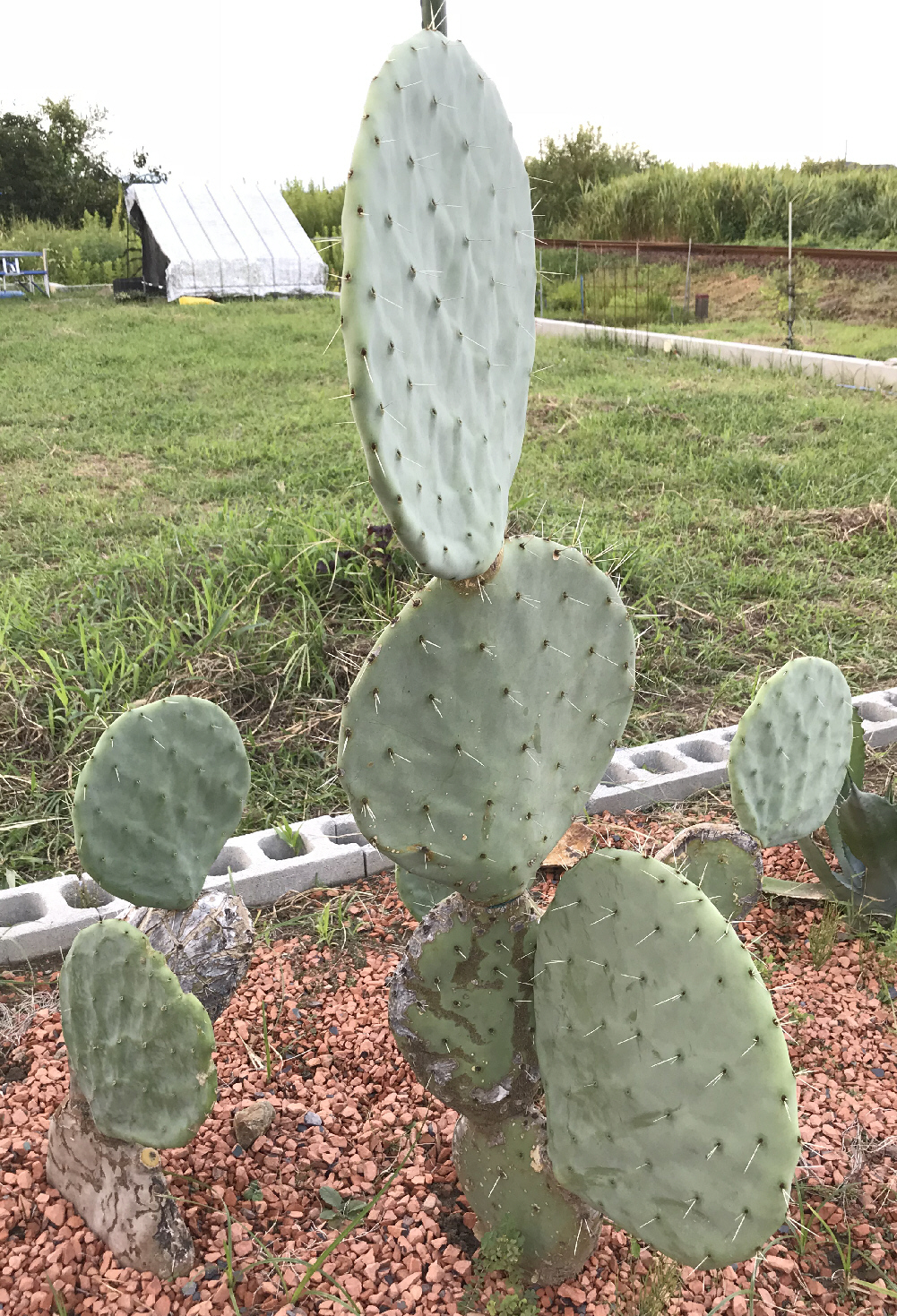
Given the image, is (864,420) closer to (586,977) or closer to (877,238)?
(586,977)

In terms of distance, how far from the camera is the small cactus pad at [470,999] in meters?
1.33

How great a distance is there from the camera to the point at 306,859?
2213 millimetres

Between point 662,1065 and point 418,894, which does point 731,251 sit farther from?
point 662,1065

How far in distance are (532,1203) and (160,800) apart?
0.73 meters

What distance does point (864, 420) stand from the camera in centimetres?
585

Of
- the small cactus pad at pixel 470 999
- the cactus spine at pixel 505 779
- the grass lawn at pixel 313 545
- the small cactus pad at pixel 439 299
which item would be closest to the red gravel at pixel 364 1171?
the cactus spine at pixel 505 779

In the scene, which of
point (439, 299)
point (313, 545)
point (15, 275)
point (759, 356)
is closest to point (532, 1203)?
point (439, 299)

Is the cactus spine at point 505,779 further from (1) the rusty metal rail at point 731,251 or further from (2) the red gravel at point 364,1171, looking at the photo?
(1) the rusty metal rail at point 731,251

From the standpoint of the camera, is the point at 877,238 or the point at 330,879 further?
the point at 877,238

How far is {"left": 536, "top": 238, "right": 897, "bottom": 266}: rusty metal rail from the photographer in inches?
403

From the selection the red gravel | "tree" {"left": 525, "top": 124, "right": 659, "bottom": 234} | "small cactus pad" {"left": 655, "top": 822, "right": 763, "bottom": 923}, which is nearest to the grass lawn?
"small cactus pad" {"left": 655, "top": 822, "right": 763, "bottom": 923}

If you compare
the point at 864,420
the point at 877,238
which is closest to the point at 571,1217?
the point at 864,420

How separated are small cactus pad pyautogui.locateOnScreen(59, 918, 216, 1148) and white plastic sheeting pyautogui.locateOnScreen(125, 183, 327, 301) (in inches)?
504

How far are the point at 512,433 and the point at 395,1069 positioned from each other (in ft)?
3.52
